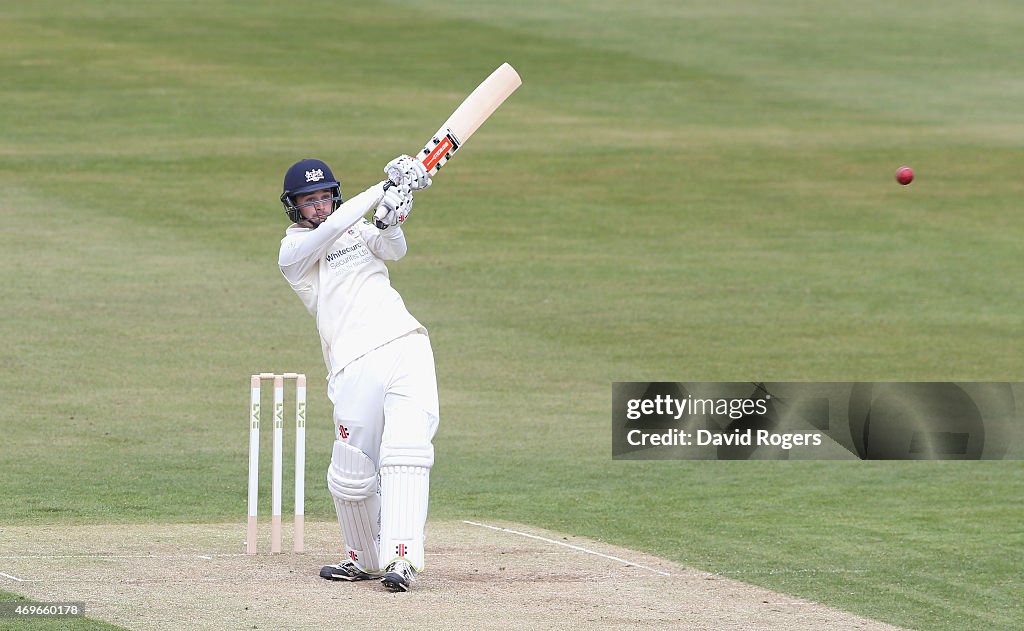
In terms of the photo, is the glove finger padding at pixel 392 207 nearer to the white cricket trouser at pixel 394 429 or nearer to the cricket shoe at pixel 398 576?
the white cricket trouser at pixel 394 429

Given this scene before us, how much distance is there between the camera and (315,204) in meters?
7.47

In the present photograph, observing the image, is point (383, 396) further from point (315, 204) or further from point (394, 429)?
point (315, 204)

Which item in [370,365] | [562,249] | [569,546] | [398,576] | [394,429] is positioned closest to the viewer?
[398,576]

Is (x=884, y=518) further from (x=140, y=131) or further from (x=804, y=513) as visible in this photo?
(x=140, y=131)

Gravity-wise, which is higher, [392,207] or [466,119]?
[466,119]

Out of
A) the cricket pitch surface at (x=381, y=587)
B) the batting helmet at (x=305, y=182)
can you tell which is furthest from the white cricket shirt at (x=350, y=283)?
the cricket pitch surface at (x=381, y=587)

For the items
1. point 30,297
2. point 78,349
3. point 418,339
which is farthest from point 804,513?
point 30,297

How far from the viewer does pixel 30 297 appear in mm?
15055

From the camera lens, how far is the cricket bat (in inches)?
297

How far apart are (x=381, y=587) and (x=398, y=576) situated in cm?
20

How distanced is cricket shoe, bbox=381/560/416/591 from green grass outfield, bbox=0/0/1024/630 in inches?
60.2

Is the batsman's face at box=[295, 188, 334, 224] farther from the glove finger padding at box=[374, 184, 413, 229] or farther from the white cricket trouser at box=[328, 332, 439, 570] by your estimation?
the white cricket trouser at box=[328, 332, 439, 570]

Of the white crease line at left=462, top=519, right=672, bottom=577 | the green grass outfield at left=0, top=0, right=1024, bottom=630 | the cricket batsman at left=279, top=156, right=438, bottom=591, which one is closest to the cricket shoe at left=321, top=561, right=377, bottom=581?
the cricket batsman at left=279, top=156, right=438, bottom=591

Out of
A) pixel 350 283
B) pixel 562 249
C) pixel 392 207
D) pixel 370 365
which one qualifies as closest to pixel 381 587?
pixel 370 365
